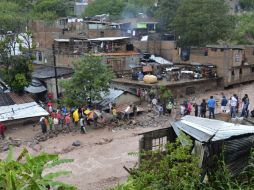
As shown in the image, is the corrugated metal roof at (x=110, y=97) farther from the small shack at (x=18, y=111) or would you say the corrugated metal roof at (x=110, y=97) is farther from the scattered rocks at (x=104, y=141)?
the scattered rocks at (x=104, y=141)

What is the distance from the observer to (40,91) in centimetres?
3039

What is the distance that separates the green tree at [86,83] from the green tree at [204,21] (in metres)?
16.0

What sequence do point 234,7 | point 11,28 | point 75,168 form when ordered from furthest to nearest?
point 234,7 < point 11,28 < point 75,168

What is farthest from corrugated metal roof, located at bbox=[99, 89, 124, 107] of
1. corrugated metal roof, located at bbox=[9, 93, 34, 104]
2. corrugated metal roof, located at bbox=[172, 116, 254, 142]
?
corrugated metal roof, located at bbox=[172, 116, 254, 142]

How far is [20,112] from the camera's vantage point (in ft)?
80.7

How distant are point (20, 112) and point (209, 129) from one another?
17.2 m

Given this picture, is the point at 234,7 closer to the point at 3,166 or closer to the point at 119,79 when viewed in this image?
the point at 119,79

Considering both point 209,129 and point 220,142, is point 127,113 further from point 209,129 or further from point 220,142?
point 220,142

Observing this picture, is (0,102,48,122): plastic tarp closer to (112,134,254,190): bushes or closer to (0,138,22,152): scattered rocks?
(0,138,22,152): scattered rocks

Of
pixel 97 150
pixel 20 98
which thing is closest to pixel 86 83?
pixel 20 98

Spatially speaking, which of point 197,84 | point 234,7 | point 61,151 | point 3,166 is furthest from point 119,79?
point 234,7

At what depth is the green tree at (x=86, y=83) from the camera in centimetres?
2438

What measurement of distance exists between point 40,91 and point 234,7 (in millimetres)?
48023

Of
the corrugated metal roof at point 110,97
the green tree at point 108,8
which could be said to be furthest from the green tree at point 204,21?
the green tree at point 108,8
